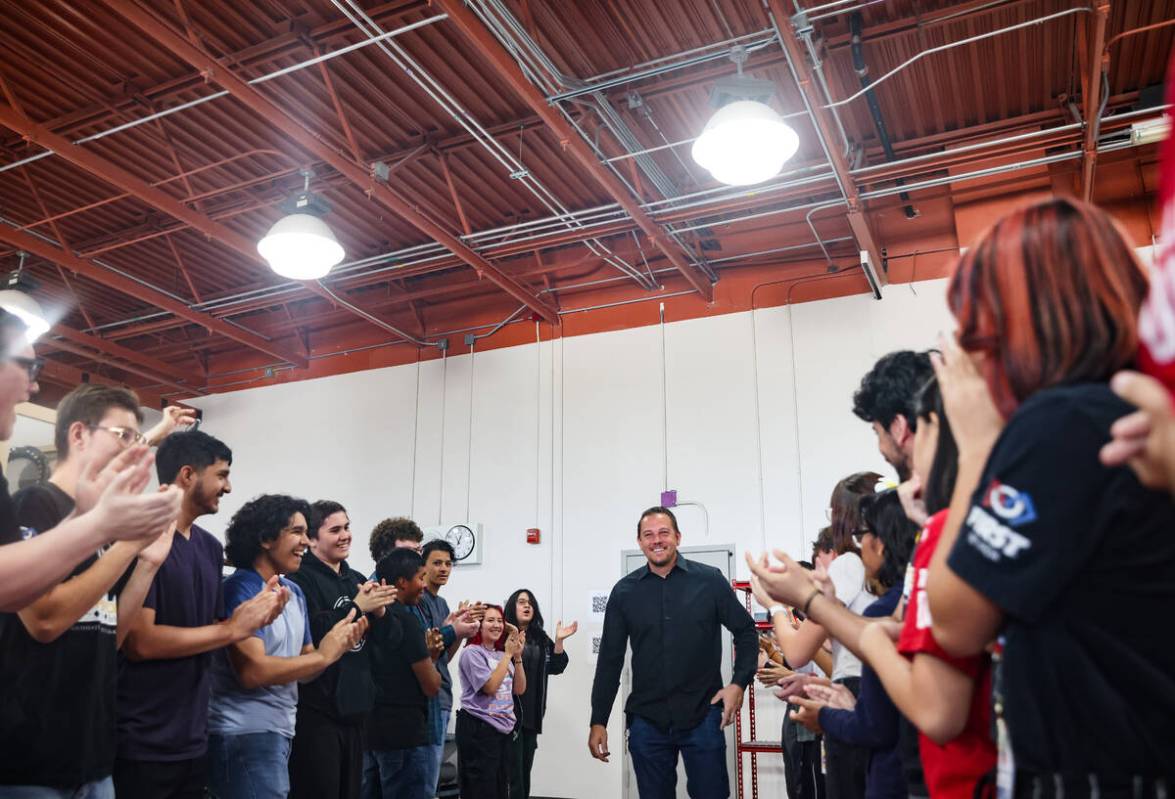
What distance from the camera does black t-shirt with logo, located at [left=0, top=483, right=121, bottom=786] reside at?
6.58 feet

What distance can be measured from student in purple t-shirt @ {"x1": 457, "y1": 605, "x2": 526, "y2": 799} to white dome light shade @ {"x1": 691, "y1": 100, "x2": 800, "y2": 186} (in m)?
3.15

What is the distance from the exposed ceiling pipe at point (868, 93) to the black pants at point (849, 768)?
3.92 metres

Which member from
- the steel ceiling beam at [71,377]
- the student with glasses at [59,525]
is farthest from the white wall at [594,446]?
the student with glasses at [59,525]

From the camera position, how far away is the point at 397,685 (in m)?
4.33

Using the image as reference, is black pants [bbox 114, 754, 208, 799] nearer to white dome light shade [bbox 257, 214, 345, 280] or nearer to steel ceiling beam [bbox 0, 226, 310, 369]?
white dome light shade [bbox 257, 214, 345, 280]

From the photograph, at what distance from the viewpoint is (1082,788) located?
3.20ft

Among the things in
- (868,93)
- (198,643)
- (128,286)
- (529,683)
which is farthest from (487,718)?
(128,286)

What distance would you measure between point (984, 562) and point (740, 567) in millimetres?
6923

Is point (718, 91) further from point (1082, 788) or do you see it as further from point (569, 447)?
point (1082, 788)

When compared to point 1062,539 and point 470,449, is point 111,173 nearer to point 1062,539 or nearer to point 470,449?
point 470,449

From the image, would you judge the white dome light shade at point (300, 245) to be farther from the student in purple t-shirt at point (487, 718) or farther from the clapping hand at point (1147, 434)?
the clapping hand at point (1147, 434)

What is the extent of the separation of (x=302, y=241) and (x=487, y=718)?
3439mm

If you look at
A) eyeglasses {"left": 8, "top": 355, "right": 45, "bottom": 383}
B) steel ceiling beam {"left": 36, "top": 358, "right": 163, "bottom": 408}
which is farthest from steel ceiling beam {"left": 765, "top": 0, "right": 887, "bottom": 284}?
steel ceiling beam {"left": 36, "top": 358, "right": 163, "bottom": 408}

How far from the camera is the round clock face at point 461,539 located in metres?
8.78
